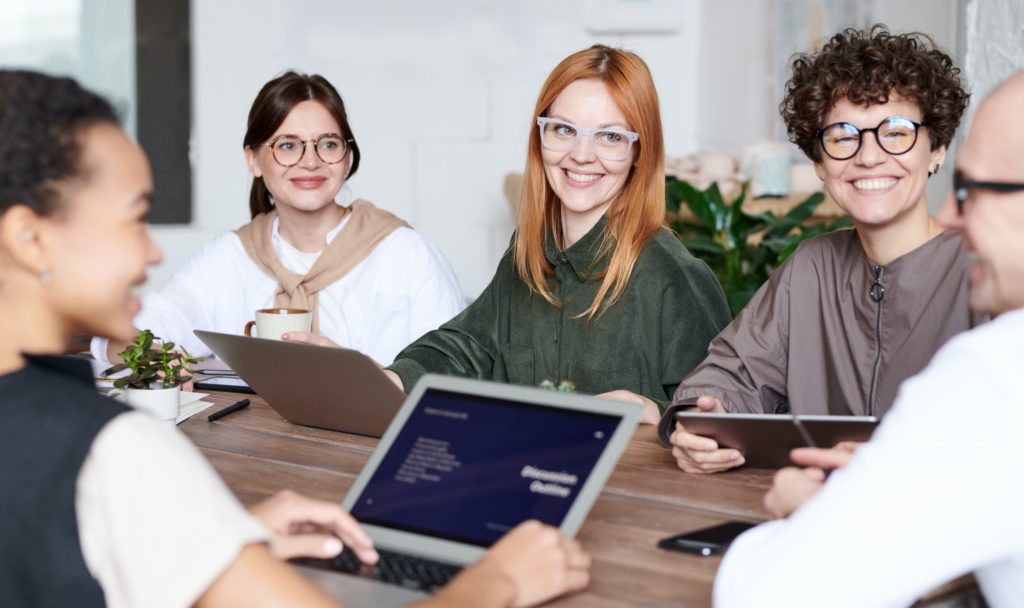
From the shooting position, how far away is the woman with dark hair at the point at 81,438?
0.99 metres

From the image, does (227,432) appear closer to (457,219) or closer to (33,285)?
(33,285)

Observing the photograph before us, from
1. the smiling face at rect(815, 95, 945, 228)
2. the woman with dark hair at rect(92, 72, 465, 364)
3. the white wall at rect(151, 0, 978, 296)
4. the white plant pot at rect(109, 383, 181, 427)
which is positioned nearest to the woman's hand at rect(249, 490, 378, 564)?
the white plant pot at rect(109, 383, 181, 427)

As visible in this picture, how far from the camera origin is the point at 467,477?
141 cm

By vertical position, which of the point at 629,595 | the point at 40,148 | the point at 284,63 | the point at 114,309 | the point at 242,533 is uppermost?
the point at 284,63

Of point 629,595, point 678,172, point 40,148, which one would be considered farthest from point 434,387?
point 678,172

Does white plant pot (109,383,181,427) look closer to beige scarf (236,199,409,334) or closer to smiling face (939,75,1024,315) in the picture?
beige scarf (236,199,409,334)

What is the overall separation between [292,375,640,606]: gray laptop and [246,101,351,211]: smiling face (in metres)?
1.64

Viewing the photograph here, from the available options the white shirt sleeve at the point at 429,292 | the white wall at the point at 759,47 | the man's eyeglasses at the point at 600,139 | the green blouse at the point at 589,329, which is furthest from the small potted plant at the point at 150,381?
the white wall at the point at 759,47

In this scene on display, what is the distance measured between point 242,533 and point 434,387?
1.72ft

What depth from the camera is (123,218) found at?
107 cm

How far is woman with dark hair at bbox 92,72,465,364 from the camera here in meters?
3.04

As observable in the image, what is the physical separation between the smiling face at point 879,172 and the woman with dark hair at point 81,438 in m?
1.37

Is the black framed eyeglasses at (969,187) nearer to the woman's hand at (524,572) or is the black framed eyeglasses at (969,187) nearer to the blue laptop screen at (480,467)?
the blue laptop screen at (480,467)

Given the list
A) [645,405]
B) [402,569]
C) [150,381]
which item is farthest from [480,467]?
[150,381]
